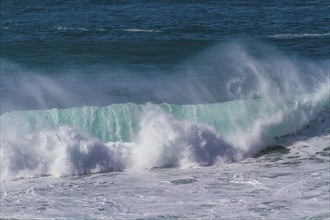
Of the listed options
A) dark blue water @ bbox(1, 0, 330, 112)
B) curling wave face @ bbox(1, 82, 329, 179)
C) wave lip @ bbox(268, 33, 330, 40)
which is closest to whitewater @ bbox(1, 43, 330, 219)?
curling wave face @ bbox(1, 82, 329, 179)

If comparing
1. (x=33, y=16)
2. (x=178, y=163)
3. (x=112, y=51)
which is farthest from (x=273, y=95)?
(x=33, y=16)

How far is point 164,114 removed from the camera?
80.5ft

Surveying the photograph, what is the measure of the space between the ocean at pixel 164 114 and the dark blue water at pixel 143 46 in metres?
0.09

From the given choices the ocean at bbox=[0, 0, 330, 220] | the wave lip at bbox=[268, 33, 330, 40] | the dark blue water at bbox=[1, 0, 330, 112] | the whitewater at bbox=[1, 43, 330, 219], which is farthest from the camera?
the wave lip at bbox=[268, 33, 330, 40]

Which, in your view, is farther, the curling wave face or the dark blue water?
the dark blue water

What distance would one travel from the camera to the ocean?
19812 mm

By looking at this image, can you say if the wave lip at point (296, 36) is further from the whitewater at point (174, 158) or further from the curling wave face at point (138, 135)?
the curling wave face at point (138, 135)

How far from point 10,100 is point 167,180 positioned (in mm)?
8212

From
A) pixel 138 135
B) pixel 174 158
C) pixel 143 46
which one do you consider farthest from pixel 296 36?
pixel 174 158

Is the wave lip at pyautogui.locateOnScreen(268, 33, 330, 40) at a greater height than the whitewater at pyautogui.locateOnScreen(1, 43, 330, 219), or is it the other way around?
the wave lip at pyautogui.locateOnScreen(268, 33, 330, 40)

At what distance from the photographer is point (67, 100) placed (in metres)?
27.3

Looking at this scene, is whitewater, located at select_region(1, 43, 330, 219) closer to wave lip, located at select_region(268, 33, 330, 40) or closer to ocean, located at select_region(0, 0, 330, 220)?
ocean, located at select_region(0, 0, 330, 220)

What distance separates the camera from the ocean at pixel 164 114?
19812 mm

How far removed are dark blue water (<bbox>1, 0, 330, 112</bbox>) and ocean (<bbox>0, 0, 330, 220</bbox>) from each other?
3.6 inches
